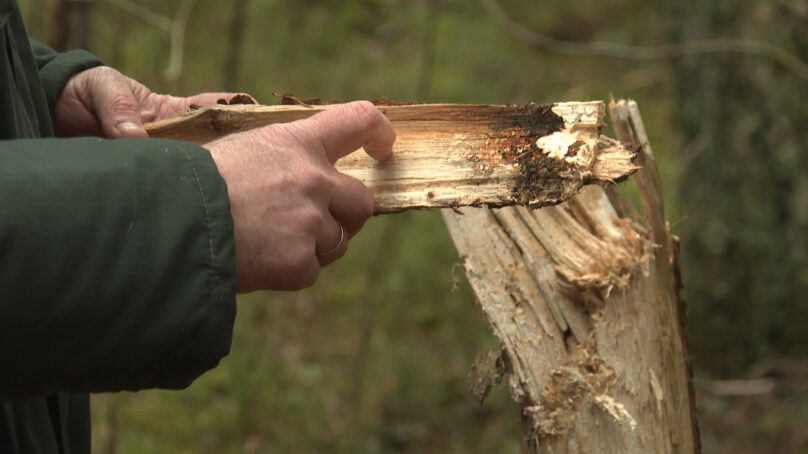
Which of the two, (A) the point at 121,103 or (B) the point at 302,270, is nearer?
(B) the point at 302,270

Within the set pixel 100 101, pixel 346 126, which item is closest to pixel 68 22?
pixel 100 101

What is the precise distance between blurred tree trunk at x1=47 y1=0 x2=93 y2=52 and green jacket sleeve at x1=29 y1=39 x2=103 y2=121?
50.7 inches

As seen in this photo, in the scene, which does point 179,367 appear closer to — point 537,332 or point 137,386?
point 137,386

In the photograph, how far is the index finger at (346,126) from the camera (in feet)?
3.94

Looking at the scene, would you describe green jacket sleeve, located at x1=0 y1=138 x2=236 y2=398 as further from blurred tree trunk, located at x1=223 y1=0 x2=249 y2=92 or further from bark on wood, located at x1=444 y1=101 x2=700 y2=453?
blurred tree trunk, located at x1=223 y1=0 x2=249 y2=92

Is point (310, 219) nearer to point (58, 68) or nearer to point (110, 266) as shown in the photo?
point (110, 266)

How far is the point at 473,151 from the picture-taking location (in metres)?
1.35

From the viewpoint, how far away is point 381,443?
379cm

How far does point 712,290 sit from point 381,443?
200cm

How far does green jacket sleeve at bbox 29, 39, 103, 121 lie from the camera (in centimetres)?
155

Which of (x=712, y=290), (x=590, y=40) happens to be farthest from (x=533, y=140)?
(x=590, y=40)

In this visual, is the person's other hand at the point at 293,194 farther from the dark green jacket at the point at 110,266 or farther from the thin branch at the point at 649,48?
the thin branch at the point at 649,48

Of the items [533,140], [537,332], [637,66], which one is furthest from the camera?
[637,66]

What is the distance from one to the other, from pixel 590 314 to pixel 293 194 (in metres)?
0.75
